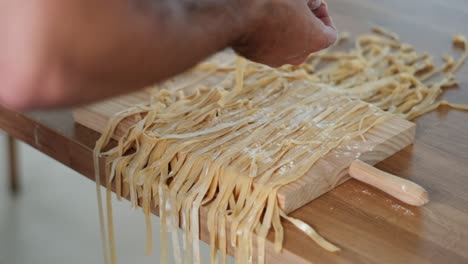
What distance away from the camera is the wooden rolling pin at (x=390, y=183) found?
1115 millimetres

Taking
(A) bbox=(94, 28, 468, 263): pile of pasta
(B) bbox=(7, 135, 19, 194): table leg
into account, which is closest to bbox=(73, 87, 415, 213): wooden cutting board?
(A) bbox=(94, 28, 468, 263): pile of pasta

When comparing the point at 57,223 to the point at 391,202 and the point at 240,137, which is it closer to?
the point at 240,137

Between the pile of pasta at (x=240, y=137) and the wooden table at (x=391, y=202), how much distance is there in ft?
0.10

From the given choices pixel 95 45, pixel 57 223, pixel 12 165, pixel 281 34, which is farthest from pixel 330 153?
pixel 12 165

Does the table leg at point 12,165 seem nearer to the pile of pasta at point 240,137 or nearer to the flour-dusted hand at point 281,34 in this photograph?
the pile of pasta at point 240,137

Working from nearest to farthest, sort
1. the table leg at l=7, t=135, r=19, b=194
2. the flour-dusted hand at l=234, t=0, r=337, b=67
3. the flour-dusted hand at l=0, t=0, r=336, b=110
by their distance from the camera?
the flour-dusted hand at l=0, t=0, r=336, b=110 < the flour-dusted hand at l=234, t=0, r=337, b=67 < the table leg at l=7, t=135, r=19, b=194

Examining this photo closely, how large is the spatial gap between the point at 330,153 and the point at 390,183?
101 millimetres

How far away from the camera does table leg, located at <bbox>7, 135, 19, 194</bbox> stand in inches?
90.3

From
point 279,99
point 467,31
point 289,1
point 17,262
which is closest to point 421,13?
point 467,31

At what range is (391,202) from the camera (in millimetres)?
1129

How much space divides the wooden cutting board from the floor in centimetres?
87

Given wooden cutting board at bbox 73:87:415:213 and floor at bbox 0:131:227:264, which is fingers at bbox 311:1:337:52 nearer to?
wooden cutting board at bbox 73:87:415:213

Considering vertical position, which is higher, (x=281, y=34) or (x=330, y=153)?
(x=281, y=34)

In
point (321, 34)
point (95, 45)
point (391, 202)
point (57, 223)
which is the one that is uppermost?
point (95, 45)
